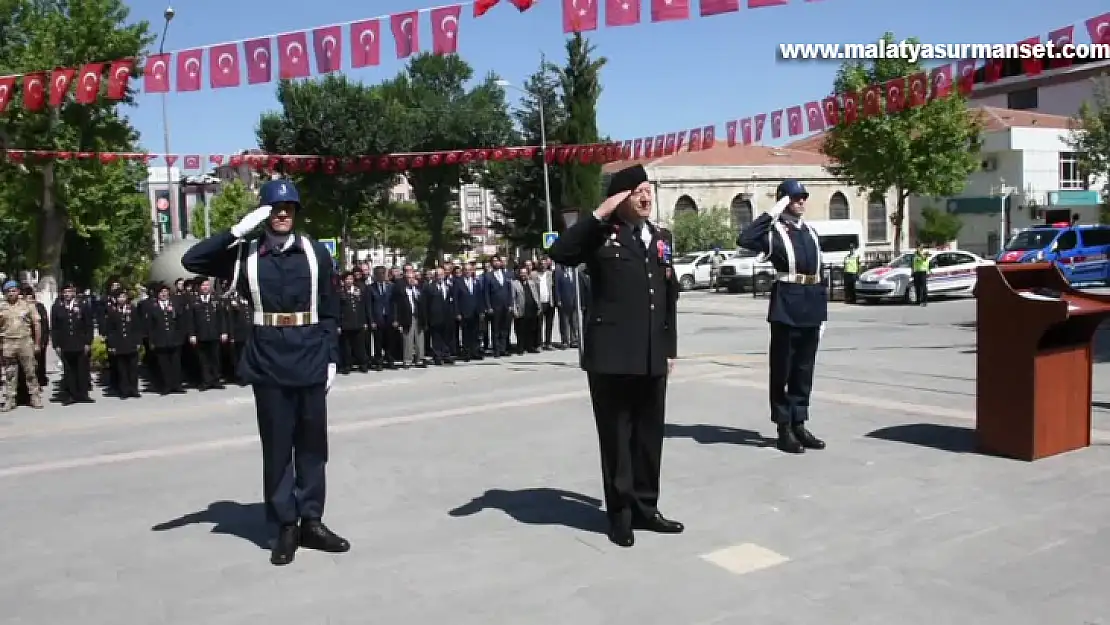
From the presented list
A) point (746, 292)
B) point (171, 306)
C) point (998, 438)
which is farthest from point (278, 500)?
point (746, 292)

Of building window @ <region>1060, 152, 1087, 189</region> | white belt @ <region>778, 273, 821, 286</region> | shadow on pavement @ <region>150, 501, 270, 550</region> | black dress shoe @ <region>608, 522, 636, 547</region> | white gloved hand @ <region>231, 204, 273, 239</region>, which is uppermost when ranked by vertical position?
building window @ <region>1060, 152, 1087, 189</region>

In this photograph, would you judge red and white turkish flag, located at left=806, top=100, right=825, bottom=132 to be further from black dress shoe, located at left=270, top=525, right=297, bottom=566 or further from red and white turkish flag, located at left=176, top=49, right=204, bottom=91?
black dress shoe, located at left=270, top=525, right=297, bottom=566

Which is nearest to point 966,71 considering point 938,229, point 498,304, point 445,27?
point 445,27

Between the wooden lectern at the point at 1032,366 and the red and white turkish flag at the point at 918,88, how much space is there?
31.6ft

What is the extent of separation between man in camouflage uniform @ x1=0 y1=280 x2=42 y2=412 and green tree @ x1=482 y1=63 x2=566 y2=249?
119 feet

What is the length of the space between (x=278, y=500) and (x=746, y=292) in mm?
31557

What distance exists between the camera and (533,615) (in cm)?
427

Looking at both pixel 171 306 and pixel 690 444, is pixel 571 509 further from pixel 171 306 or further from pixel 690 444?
pixel 171 306

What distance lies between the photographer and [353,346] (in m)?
15.4

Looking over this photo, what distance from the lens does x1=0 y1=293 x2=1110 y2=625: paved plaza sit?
14.4 ft

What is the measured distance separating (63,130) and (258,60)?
69.5 ft

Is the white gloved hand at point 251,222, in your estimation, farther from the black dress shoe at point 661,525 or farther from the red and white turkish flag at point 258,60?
the red and white turkish flag at point 258,60

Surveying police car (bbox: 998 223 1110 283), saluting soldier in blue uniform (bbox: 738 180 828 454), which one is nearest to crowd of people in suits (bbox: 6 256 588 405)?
saluting soldier in blue uniform (bbox: 738 180 828 454)

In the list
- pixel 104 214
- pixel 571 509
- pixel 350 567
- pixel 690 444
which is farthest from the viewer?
pixel 104 214
